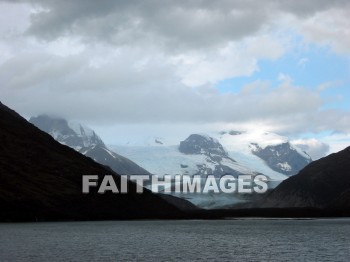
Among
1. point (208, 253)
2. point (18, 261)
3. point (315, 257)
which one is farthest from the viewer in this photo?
point (208, 253)

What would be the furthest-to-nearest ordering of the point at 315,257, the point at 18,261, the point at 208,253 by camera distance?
1. the point at 208,253
2. the point at 315,257
3. the point at 18,261

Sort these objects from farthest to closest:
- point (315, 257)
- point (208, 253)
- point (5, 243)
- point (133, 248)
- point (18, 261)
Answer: point (5, 243)
point (133, 248)
point (208, 253)
point (315, 257)
point (18, 261)

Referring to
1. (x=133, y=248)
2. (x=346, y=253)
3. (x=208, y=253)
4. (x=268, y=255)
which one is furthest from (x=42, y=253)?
(x=346, y=253)

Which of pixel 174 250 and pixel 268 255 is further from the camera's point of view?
pixel 174 250

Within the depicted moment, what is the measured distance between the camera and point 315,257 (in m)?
88.5

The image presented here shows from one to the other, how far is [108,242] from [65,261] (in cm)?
3590

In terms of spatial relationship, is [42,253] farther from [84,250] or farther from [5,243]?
[5,243]

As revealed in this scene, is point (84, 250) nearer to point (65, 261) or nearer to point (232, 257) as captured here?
point (65, 261)

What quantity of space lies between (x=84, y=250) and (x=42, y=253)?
806 cm

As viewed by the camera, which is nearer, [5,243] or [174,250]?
[174,250]

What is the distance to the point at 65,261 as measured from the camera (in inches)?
3238

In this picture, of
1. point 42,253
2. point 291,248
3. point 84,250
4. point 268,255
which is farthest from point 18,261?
point 291,248

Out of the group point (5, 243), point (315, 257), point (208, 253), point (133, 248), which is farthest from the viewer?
point (5, 243)

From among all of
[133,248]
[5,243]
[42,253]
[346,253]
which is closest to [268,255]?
[346,253]
